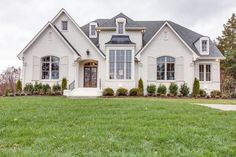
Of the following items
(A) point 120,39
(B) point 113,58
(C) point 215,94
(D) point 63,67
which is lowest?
(C) point 215,94

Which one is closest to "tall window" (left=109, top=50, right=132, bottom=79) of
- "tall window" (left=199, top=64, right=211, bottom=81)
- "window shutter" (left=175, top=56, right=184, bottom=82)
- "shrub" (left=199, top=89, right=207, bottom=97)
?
"window shutter" (left=175, top=56, right=184, bottom=82)

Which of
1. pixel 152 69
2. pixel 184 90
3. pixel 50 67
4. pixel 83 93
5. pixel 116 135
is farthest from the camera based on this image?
pixel 152 69

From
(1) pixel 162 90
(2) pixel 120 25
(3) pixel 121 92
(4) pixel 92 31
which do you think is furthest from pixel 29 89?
(1) pixel 162 90

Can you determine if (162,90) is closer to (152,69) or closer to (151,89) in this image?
(151,89)

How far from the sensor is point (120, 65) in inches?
946

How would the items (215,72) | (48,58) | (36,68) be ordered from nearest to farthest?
(36,68) → (48,58) → (215,72)

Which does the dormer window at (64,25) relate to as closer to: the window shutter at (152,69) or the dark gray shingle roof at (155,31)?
the dark gray shingle roof at (155,31)

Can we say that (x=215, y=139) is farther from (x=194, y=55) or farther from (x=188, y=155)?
(x=194, y=55)

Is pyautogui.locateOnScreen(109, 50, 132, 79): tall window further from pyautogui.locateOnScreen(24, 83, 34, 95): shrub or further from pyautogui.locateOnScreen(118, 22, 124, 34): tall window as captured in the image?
pyautogui.locateOnScreen(24, 83, 34, 95): shrub

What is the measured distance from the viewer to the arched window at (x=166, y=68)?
24922 mm

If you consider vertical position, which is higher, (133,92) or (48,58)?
(48,58)

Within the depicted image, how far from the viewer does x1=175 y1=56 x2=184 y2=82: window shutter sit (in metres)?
24.6

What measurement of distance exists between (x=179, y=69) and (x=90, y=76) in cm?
771

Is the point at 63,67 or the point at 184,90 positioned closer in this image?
the point at 184,90
